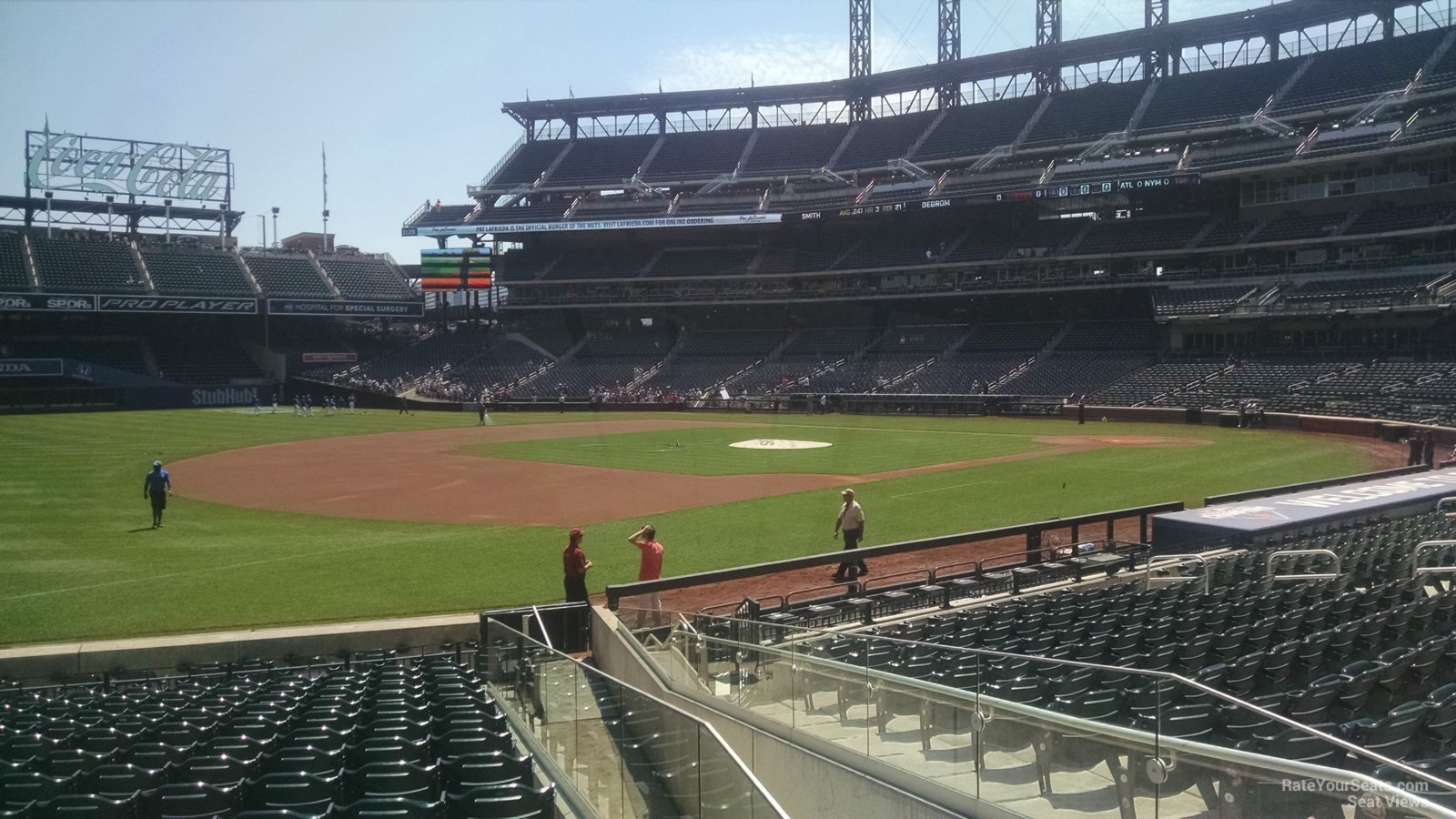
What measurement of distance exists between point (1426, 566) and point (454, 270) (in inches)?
2869

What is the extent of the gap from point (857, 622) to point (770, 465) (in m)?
22.1

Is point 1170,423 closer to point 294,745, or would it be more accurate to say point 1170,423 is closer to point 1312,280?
point 1312,280

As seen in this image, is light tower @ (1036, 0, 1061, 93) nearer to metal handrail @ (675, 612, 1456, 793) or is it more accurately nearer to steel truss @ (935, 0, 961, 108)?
steel truss @ (935, 0, 961, 108)

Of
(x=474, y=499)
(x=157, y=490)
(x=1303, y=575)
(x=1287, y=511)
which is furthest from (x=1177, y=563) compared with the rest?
(x=157, y=490)

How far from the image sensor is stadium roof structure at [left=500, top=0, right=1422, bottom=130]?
204ft

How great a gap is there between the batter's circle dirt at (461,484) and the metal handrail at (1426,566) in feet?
54.3

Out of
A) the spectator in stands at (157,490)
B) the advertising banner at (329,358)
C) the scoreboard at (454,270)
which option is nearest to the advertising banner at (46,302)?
the advertising banner at (329,358)

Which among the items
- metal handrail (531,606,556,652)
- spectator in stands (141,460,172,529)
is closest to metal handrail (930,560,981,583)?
metal handrail (531,606,556,652)

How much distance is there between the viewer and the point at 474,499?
27875 millimetres

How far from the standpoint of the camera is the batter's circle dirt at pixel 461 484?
84.8ft

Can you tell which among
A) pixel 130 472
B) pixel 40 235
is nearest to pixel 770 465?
pixel 130 472

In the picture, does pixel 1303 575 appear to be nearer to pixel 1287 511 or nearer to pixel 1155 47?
pixel 1287 511

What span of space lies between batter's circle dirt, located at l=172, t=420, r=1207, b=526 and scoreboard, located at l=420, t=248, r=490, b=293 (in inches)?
1433

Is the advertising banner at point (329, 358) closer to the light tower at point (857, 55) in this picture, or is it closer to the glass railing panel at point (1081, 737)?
the light tower at point (857, 55)
